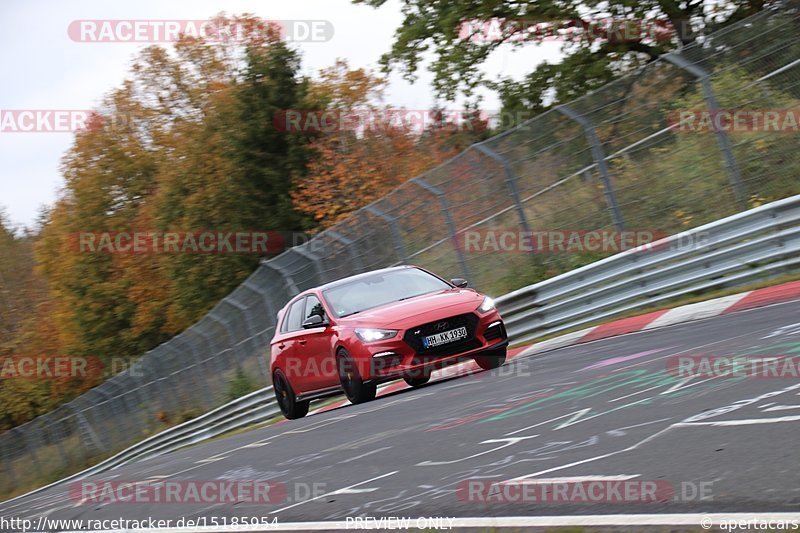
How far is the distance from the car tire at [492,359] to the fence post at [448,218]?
167 inches

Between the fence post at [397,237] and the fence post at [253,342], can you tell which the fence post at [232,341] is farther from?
the fence post at [397,237]

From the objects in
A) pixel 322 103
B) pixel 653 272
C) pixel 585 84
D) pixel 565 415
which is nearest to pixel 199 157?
pixel 322 103

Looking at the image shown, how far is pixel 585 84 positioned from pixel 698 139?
15.0 metres

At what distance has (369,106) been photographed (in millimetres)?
48688

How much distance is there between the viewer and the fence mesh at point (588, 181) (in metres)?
14.4

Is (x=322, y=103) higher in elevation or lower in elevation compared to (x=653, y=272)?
higher

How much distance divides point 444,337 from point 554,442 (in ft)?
19.9

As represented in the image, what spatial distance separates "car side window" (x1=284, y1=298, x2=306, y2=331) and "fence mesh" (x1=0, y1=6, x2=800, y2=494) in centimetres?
333

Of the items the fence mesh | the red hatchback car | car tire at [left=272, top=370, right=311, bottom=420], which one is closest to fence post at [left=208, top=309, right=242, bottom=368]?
the fence mesh

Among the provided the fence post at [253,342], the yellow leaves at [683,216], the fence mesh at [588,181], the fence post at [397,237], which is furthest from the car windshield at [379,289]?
the fence post at [253,342]

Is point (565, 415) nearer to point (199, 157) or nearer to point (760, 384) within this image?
point (760, 384)

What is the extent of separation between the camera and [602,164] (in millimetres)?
15883

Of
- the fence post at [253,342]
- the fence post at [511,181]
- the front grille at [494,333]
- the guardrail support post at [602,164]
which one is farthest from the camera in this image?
the fence post at [253,342]

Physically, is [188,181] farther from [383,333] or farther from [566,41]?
[383,333]
